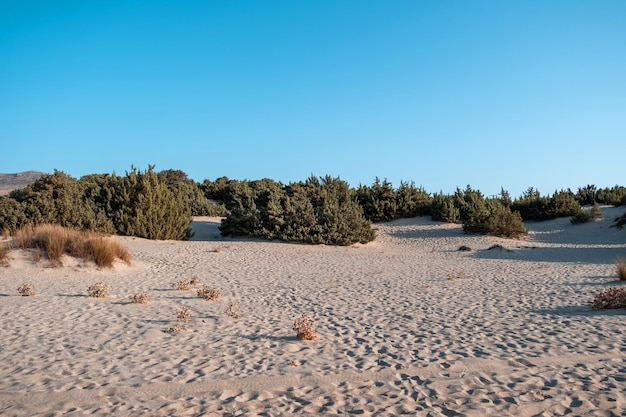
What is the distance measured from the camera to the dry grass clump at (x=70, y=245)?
12.1 metres

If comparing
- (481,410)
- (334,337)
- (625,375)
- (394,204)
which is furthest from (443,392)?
(394,204)

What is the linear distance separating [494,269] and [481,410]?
1053cm

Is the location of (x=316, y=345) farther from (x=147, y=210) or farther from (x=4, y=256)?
(x=147, y=210)

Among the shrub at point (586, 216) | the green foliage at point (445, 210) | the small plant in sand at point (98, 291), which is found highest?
the green foliage at point (445, 210)

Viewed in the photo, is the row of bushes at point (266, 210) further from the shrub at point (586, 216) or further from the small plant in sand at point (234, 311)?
the small plant in sand at point (234, 311)

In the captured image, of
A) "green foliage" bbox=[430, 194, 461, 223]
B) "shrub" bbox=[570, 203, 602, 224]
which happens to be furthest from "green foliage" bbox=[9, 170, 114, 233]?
"shrub" bbox=[570, 203, 602, 224]

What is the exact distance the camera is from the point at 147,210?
1881 centimetres

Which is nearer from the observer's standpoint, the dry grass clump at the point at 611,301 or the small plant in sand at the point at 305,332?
the small plant in sand at the point at 305,332

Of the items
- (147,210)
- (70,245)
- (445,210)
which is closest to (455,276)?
(70,245)

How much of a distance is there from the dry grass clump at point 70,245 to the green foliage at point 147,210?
582 cm

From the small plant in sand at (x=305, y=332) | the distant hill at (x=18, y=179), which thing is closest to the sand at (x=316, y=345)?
the small plant in sand at (x=305, y=332)

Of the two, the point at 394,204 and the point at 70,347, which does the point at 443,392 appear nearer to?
the point at 70,347

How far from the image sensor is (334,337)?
650 centimetres

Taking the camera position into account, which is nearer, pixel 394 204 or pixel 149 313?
pixel 149 313
